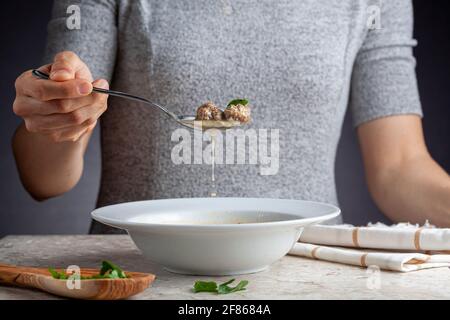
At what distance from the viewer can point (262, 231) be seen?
2.66 feet

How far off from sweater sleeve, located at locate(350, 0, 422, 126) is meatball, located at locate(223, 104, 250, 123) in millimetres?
626

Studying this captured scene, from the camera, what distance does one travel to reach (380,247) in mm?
1003

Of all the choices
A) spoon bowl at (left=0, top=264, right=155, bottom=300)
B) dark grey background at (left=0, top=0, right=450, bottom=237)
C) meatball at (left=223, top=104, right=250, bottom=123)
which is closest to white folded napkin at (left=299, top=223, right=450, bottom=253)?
meatball at (left=223, top=104, right=250, bottom=123)

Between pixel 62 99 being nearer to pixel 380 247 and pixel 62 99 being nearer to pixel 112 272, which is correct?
pixel 112 272

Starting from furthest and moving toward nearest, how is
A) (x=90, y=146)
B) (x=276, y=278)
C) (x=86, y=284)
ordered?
(x=90, y=146)
(x=276, y=278)
(x=86, y=284)

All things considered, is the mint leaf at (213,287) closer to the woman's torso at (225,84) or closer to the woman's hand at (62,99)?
the woman's hand at (62,99)

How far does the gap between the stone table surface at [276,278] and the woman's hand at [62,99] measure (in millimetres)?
216

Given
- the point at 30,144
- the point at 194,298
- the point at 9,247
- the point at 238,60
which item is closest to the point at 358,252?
the point at 194,298

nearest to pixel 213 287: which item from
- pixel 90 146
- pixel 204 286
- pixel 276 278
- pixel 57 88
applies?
pixel 204 286

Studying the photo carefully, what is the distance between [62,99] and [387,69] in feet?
3.13

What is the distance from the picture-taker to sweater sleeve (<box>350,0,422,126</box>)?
164 cm

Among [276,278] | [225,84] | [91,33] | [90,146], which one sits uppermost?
[91,33]
